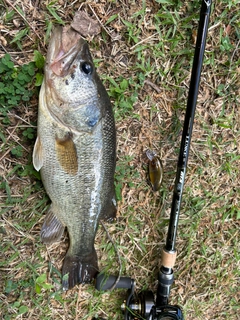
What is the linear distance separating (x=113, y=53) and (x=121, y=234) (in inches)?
49.7

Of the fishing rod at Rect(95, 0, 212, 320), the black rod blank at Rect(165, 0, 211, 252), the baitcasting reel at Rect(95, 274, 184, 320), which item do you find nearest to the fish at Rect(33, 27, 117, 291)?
the baitcasting reel at Rect(95, 274, 184, 320)

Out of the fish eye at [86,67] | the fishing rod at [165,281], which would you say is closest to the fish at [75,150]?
the fish eye at [86,67]

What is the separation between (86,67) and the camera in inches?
68.5

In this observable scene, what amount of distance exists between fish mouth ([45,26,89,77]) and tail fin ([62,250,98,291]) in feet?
4.00

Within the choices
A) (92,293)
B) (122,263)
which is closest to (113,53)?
(122,263)

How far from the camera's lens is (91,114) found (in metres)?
1.81

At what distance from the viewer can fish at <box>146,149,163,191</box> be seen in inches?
92.2

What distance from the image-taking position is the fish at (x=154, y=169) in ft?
7.68

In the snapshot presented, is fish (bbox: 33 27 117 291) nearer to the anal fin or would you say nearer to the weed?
the anal fin

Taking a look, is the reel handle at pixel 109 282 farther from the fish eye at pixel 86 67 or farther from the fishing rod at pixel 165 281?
the fish eye at pixel 86 67

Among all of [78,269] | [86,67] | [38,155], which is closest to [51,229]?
[78,269]

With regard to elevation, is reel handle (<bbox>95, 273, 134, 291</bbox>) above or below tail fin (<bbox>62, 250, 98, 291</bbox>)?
below

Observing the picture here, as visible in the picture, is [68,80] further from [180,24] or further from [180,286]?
[180,286]

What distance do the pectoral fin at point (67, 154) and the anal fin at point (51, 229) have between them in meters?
0.39
